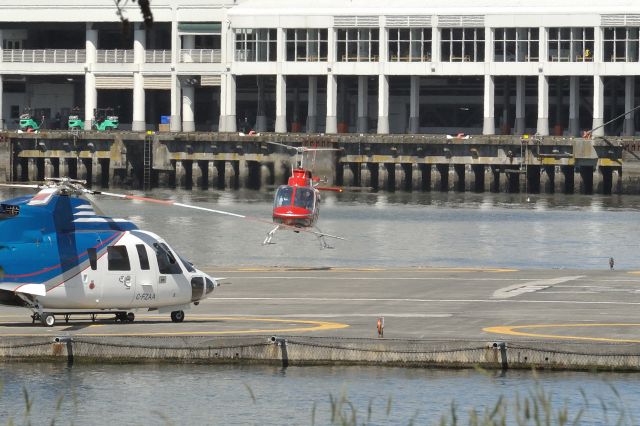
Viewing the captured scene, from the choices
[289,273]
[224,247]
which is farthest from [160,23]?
[289,273]

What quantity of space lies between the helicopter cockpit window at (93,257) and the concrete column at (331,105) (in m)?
100

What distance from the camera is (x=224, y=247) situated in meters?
80.6

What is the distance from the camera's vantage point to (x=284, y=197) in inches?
2731

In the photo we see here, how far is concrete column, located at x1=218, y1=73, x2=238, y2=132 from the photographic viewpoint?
470 feet

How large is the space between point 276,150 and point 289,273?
233 feet

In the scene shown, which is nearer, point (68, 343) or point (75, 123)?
point (68, 343)

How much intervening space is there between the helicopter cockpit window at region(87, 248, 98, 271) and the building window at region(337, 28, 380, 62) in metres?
102

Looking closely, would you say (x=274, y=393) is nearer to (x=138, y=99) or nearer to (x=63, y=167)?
(x=63, y=167)

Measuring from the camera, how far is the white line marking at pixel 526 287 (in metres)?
49.8

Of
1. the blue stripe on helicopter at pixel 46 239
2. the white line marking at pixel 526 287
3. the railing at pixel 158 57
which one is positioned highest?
the railing at pixel 158 57

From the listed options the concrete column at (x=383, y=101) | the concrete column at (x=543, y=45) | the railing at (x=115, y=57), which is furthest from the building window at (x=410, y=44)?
the railing at (x=115, y=57)

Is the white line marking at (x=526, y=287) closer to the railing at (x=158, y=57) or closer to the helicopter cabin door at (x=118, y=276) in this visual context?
the helicopter cabin door at (x=118, y=276)

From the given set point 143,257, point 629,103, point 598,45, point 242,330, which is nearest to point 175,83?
point 598,45

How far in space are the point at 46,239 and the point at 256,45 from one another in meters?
105
